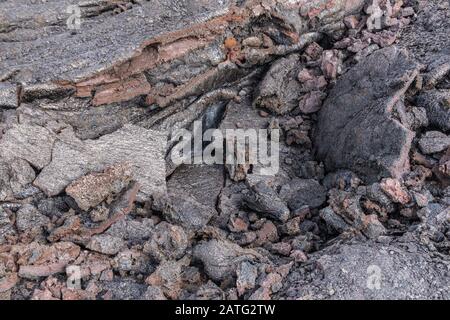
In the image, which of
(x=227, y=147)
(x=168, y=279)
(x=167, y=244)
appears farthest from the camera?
(x=227, y=147)

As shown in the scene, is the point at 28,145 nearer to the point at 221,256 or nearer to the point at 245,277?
the point at 221,256

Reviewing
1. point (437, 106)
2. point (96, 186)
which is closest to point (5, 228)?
point (96, 186)

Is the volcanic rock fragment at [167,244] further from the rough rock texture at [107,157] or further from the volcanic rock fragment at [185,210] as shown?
the rough rock texture at [107,157]

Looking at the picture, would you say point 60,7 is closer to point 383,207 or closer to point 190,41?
point 190,41

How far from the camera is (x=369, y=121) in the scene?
507cm

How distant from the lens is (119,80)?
17.3ft

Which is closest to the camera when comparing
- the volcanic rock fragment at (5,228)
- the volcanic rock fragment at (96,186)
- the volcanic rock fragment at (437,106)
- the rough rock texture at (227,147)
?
the rough rock texture at (227,147)

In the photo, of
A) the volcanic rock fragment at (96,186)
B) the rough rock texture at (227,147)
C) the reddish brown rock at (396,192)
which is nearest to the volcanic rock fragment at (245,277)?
the rough rock texture at (227,147)

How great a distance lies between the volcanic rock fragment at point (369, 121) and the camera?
4809 mm

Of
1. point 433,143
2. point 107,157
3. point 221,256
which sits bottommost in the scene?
point 221,256

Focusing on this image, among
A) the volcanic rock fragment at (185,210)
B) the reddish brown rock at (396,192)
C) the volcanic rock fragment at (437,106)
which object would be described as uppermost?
the volcanic rock fragment at (437,106)

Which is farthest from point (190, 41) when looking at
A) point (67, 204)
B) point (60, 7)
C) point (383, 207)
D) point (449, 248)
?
point (449, 248)

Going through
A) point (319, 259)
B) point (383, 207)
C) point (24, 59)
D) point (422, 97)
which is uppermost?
point (24, 59)

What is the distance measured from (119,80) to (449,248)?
3425mm
